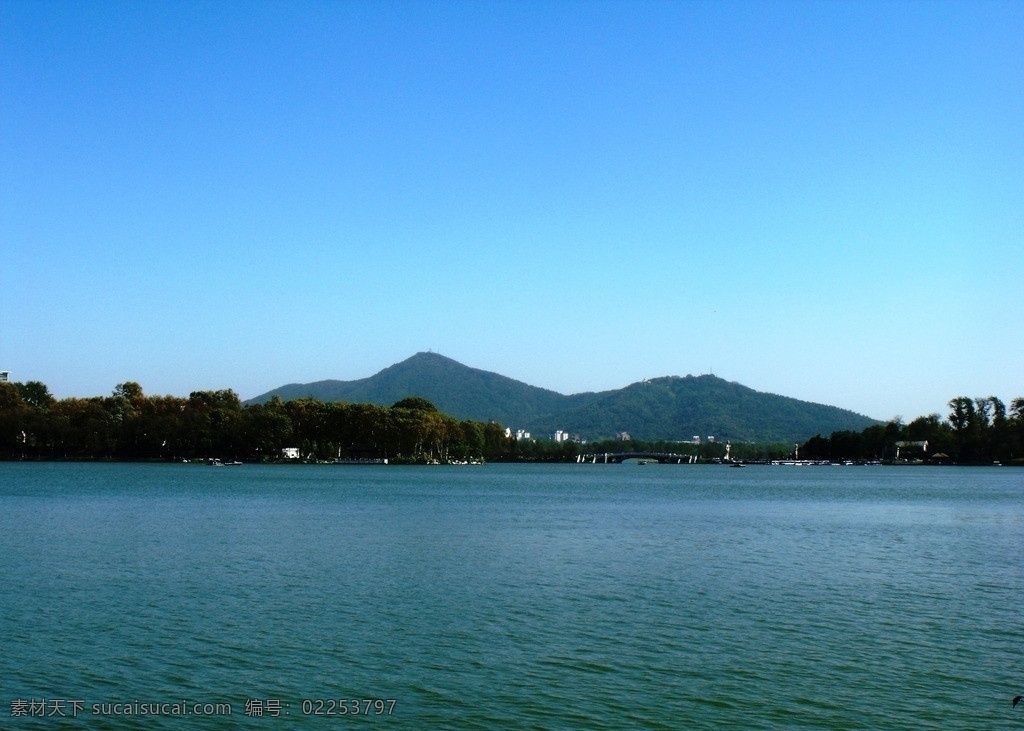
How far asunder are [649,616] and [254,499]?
4770 cm

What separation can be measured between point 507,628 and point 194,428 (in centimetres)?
13731

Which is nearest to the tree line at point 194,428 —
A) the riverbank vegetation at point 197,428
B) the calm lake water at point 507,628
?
the riverbank vegetation at point 197,428

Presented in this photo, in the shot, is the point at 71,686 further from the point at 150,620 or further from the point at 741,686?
the point at 741,686

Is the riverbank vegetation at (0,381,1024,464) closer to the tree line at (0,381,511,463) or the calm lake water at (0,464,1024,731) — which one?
the tree line at (0,381,511,463)

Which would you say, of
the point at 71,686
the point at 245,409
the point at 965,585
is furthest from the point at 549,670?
the point at 245,409

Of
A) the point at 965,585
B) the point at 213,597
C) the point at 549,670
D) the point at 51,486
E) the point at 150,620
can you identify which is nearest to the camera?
the point at 549,670

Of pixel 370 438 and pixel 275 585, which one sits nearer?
pixel 275 585

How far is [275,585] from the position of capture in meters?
25.1

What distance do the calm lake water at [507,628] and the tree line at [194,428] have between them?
10914cm

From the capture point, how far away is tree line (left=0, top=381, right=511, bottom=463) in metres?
141

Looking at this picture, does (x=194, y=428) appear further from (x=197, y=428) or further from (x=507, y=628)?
(x=507, y=628)

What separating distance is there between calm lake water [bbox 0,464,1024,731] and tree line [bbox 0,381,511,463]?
10914cm

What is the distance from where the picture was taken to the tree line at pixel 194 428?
463 feet

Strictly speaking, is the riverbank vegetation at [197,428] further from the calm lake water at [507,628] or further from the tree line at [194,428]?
the calm lake water at [507,628]
